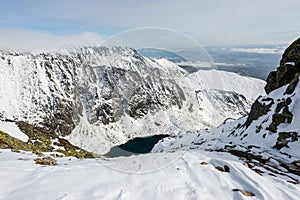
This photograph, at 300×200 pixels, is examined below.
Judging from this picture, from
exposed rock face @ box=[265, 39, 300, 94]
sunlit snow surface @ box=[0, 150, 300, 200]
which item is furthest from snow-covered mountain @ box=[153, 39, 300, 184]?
sunlit snow surface @ box=[0, 150, 300, 200]

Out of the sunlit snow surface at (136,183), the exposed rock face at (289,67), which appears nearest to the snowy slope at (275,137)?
the exposed rock face at (289,67)

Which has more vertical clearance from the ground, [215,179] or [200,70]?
[200,70]

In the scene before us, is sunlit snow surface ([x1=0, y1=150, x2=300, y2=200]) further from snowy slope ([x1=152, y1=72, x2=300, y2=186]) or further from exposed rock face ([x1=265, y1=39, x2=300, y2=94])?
exposed rock face ([x1=265, y1=39, x2=300, y2=94])

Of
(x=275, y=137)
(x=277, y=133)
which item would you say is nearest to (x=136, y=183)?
(x=275, y=137)

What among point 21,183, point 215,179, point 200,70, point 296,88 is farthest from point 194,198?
point 296,88

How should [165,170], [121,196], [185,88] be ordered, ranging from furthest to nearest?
1. [185,88]
2. [165,170]
3. [121,196]

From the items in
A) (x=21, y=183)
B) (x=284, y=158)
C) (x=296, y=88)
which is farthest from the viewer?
(x=296, y=88)

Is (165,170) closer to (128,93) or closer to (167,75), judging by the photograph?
(128,93)

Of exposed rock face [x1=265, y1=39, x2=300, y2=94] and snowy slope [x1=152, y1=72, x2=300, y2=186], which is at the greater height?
exposed rock face [x1=265, y1=39, x2=300, y2=94]

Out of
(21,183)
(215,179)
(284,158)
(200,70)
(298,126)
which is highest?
(200,70)
